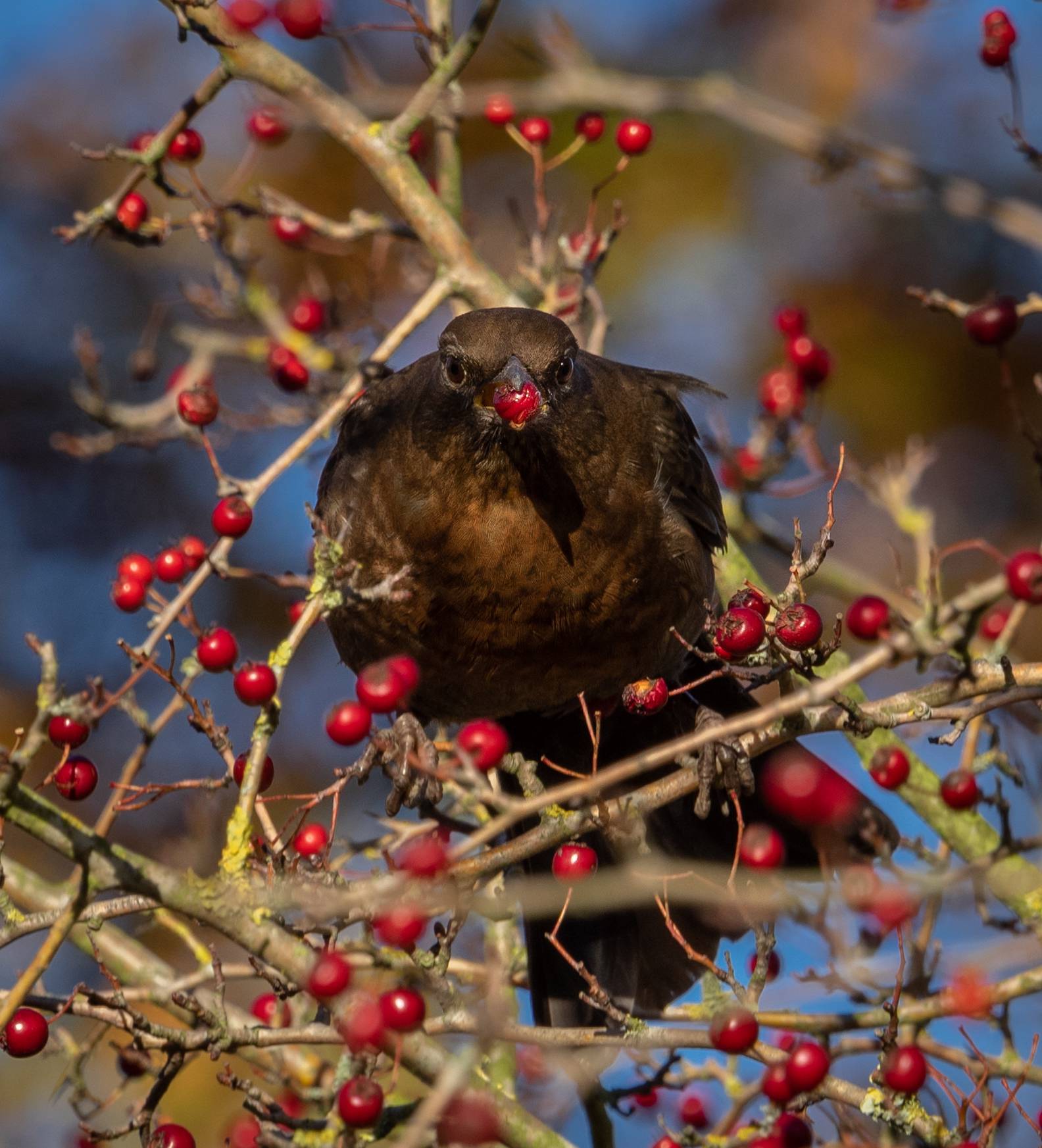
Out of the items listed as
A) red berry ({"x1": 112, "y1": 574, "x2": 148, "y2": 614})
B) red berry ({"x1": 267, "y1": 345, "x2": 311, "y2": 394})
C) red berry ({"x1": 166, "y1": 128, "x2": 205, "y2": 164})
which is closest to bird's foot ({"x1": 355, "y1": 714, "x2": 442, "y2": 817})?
red berry ({"x1": 112, "y1": 574, "x2": 148, "y2": 614})

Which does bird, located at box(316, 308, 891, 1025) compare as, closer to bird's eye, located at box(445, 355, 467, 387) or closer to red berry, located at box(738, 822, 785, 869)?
bird's eye, located at box(445, 355, 467, 387)

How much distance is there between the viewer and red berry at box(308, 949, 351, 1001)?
99.3 inches

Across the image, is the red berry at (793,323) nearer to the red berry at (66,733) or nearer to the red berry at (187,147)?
the red berry at (187,147)

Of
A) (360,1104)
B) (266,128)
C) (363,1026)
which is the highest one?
(266,128)

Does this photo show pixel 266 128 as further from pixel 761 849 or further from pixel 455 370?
pixel 761 849

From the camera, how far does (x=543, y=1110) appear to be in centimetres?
409

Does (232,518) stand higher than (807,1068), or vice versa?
(232,518)

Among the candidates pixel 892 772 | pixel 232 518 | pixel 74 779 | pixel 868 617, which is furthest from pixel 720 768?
pixel 74 779

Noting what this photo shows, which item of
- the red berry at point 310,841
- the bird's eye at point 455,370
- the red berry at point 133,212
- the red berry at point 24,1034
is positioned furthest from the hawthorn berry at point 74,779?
the red berry at point 133,212

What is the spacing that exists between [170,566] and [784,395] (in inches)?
83.7

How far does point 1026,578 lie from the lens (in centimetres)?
251

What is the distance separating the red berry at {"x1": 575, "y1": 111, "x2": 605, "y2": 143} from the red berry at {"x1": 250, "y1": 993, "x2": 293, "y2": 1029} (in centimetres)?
267

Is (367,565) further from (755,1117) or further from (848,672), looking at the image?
(848,672)

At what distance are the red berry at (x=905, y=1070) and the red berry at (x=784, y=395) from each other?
2.32 m
